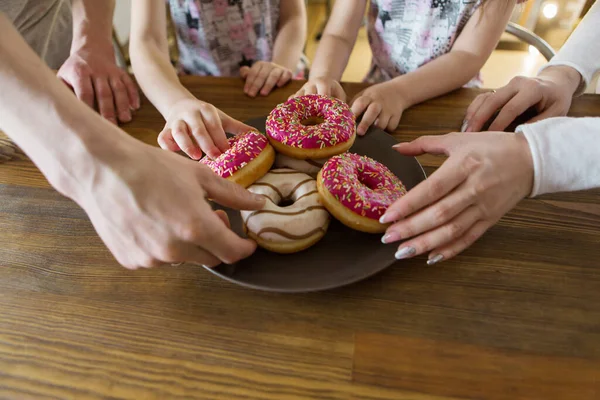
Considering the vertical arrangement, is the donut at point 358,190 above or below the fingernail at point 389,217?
below

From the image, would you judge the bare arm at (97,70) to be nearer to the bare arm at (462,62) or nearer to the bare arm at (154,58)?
the bare arm at (154,58)

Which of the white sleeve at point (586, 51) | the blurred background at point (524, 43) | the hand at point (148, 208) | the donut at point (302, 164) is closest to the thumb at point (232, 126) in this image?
the donut at point (302, 164)

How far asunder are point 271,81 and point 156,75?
12.2 inches

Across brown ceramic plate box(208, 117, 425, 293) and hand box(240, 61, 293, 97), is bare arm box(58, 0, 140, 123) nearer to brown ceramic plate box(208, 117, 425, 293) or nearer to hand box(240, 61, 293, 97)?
hand box(240, 61, 293, 97)

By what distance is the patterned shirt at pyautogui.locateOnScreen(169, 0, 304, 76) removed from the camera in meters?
1.35

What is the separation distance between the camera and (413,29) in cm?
125

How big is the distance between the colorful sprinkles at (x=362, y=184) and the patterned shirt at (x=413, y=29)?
654 millimetres

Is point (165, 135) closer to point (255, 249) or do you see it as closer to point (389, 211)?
point (255, 249)

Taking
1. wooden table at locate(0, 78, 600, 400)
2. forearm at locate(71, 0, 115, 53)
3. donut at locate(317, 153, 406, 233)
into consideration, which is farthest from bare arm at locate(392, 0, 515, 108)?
forearm at locate(71, 0, 115, 53)

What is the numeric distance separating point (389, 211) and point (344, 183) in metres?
0.11

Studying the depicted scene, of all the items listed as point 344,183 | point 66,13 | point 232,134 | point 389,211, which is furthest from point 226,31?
point 389,211

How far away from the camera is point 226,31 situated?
1413mm

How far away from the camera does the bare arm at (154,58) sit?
0.99 metres

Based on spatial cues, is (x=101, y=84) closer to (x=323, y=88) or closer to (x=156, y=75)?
(x=156, y=75)
